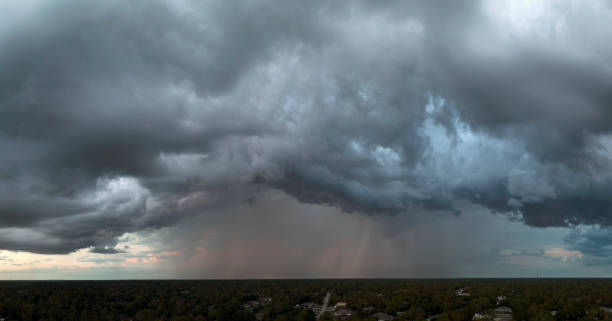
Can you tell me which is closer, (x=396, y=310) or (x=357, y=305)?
(x=396, y=310)

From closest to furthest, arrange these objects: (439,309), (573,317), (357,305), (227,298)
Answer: (573,317)
(439,309)
(357,305)
(227,298)

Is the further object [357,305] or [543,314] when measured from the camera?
[357,305]

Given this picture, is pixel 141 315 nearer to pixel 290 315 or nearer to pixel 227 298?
pixel 290 315

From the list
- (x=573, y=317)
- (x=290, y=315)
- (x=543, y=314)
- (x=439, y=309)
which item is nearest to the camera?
(x=543, y=314)

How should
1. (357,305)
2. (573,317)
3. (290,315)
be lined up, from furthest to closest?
(357,305), (290,315), (573,317)

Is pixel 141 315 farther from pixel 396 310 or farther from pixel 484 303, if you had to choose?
pixel 484 303

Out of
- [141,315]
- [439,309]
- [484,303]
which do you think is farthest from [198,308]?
[484,303]

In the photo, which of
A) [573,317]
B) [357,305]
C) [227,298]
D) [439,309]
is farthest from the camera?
[227,298]

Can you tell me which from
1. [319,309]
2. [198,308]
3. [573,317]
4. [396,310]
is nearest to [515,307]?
[573,317]
